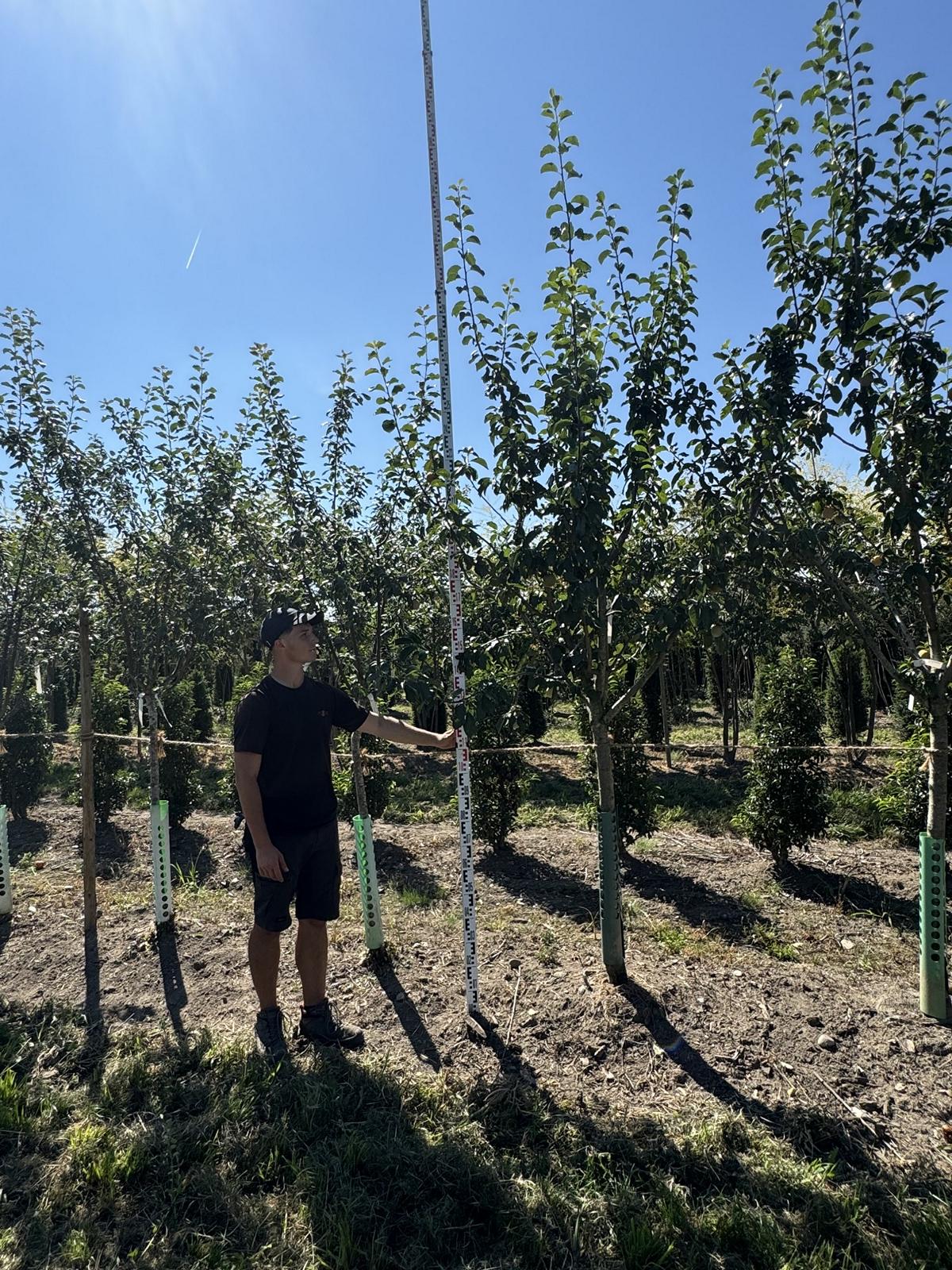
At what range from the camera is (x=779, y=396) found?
3.19 metres

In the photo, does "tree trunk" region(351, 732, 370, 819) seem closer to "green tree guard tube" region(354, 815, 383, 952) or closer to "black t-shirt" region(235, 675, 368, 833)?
"green tree guard tube" region(354, 815, 383, 952)

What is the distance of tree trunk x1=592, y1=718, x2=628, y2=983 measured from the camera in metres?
3.69

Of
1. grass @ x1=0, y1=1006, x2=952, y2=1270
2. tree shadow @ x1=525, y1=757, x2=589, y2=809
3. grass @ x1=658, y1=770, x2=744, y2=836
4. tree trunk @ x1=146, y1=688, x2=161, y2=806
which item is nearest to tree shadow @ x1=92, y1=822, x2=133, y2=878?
tree trunk @ x1=146, y1=688, x2=161, y2=806

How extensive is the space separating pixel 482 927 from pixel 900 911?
3.00 meters

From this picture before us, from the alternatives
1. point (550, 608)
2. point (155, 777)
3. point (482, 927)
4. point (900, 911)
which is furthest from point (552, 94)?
point (900, 911)

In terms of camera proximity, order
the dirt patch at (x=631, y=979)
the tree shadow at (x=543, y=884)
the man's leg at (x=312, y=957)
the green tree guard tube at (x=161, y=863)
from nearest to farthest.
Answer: the dirt patch at (x=631, y=979) < the man's leg at (x=312, y=957) < the green tree guard tube at (x=161, y=863) < the tree shadow at (x=543, y=884)

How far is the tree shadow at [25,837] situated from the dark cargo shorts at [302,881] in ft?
19.0

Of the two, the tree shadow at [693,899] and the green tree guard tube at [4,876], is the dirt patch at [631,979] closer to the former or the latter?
the tree shadow at [693,899]

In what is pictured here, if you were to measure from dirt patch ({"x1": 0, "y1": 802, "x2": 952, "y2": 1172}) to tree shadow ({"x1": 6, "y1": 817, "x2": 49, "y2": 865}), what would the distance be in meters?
1.21

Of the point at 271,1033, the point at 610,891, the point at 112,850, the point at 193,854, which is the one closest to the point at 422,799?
the point at 193,854

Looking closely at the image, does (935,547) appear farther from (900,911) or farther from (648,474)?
(900,911)

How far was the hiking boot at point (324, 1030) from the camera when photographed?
341cm

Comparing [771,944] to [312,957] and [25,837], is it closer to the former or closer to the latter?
[312,957]

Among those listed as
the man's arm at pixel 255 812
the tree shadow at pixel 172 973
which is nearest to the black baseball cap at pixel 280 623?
the man's arm at pixel 255 812
